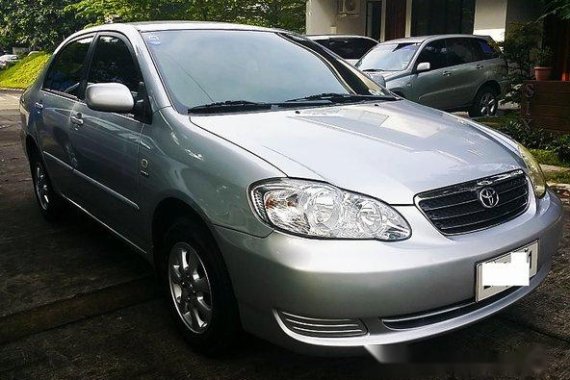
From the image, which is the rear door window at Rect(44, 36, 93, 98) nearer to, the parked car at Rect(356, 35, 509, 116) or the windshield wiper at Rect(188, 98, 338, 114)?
the windshield wiper at Rect(188, 98, 338, 114)

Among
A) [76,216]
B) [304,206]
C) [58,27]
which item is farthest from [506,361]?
[58,27]

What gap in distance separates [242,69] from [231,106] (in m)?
0.40

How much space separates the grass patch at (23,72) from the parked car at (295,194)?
2927 cm

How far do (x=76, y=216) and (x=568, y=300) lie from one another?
3883 millimetres

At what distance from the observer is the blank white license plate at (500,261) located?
2.23 meters

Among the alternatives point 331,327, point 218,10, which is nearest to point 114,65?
point 331,327

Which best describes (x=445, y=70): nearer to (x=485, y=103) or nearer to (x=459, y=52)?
(x=459, y=52)

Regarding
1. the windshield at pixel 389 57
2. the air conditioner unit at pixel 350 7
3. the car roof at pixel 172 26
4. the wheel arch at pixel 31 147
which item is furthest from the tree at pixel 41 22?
the car roof at pixel 172 26

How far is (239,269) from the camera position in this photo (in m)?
2.29

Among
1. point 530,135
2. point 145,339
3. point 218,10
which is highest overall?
point 218,10

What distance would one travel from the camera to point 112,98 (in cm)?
296

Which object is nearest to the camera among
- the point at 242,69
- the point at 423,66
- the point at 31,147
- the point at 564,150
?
the point at 242,69

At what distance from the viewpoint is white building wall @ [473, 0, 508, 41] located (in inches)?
487

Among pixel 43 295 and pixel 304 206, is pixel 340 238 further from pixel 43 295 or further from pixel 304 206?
pixel 43 295
